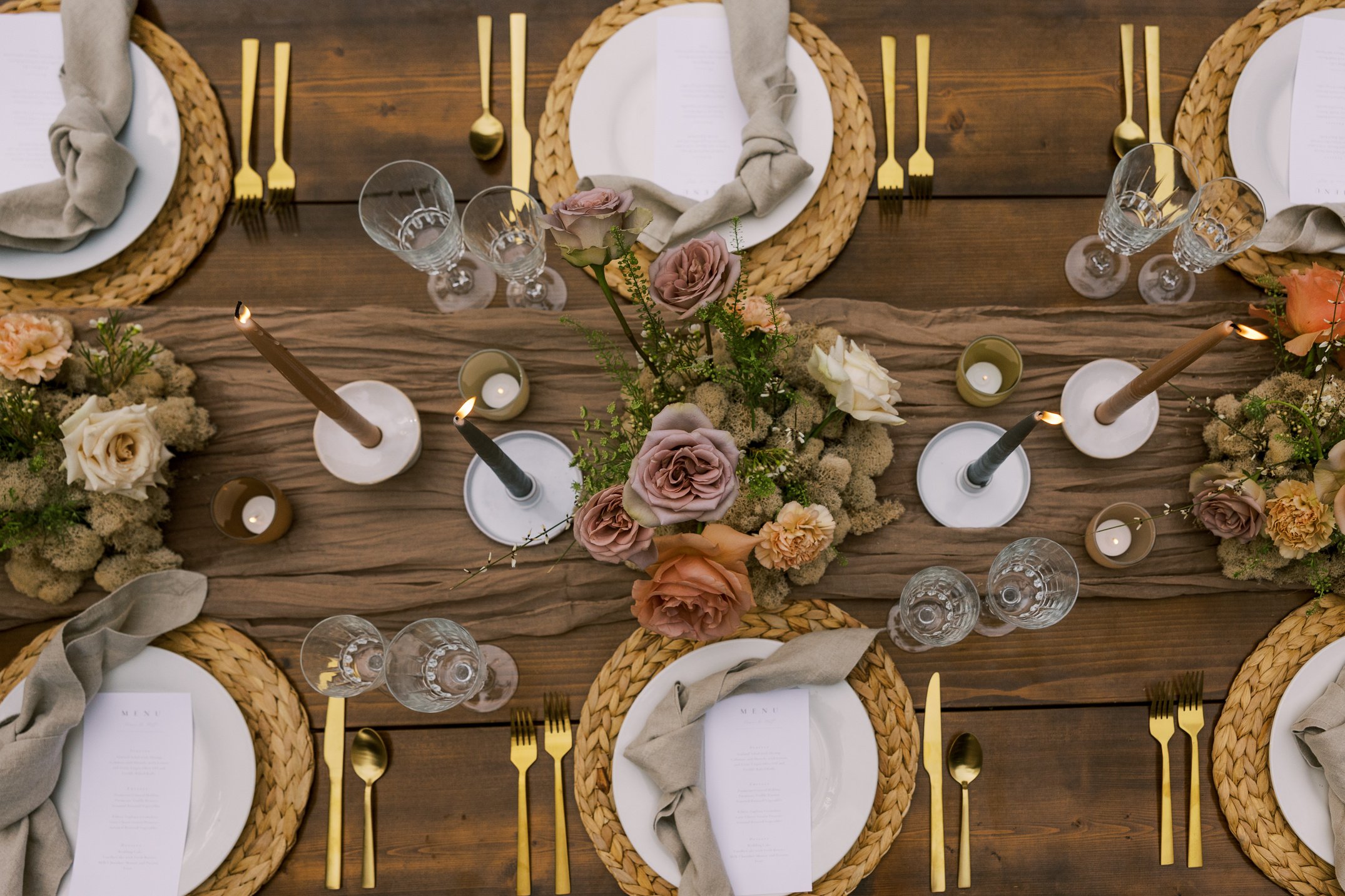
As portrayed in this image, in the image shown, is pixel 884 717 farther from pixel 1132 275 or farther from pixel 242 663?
pixel 242 663

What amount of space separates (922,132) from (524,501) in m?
0.87

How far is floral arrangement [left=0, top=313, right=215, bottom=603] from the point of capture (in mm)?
1011

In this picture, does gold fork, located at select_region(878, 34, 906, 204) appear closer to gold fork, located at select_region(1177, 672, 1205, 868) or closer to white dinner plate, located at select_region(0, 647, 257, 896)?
gold fork, located at select_region(1177, 672, 1205, 868)

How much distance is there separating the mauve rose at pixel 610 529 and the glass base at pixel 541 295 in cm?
51

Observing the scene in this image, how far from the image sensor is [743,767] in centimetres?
107

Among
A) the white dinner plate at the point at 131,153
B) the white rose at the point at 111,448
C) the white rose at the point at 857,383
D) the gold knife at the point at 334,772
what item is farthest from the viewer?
the white dinner plate at the point at 131,153

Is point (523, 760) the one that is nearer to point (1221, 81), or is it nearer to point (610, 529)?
point (610, 529)

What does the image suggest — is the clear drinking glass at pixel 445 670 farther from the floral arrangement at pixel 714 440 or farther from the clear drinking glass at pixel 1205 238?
the clear drinking glass at pixel 1205 238

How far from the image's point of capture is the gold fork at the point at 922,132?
4.15ft

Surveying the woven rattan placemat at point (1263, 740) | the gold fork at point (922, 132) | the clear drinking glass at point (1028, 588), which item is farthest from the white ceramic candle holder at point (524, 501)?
the woven rattan placemat at point (1263, 740)

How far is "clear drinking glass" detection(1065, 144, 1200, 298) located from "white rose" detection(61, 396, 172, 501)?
1356mm

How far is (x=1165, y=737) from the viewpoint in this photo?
1.12 meters

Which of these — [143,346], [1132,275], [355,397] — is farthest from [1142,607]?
[143,346]

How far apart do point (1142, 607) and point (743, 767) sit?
0.62 meters
